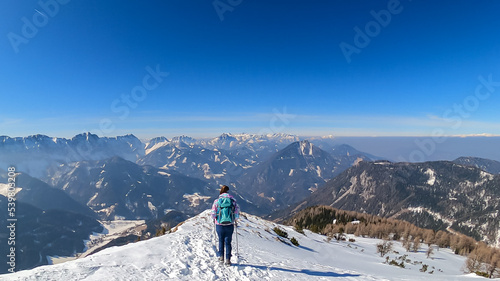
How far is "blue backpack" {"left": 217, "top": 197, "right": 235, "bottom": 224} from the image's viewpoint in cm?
1311

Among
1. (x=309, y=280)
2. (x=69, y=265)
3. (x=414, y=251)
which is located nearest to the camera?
(x=69, y=265)

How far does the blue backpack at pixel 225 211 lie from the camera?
13109mm

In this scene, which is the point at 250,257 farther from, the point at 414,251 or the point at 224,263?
the point at 414,251

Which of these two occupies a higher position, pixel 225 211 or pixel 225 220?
pixel 225 211

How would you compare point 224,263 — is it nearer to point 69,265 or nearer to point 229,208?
point 229,208

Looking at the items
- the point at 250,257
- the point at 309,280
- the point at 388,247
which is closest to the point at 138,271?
the point at 250,257

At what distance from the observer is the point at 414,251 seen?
42.7 m

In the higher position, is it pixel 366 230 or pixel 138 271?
pixel 138 271

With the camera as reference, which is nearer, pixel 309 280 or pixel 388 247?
pixel 309 280

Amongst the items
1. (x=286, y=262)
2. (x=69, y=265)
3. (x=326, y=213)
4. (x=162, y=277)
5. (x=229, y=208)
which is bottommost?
(x=326, y=213)

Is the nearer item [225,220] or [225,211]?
[225,220]

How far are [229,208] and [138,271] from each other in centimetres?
522

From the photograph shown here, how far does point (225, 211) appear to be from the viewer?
13.2 meters

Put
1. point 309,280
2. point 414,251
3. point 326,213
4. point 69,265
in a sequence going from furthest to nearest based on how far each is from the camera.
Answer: point 326,213 < point 414,251 < point 309,280 < point 69,265
